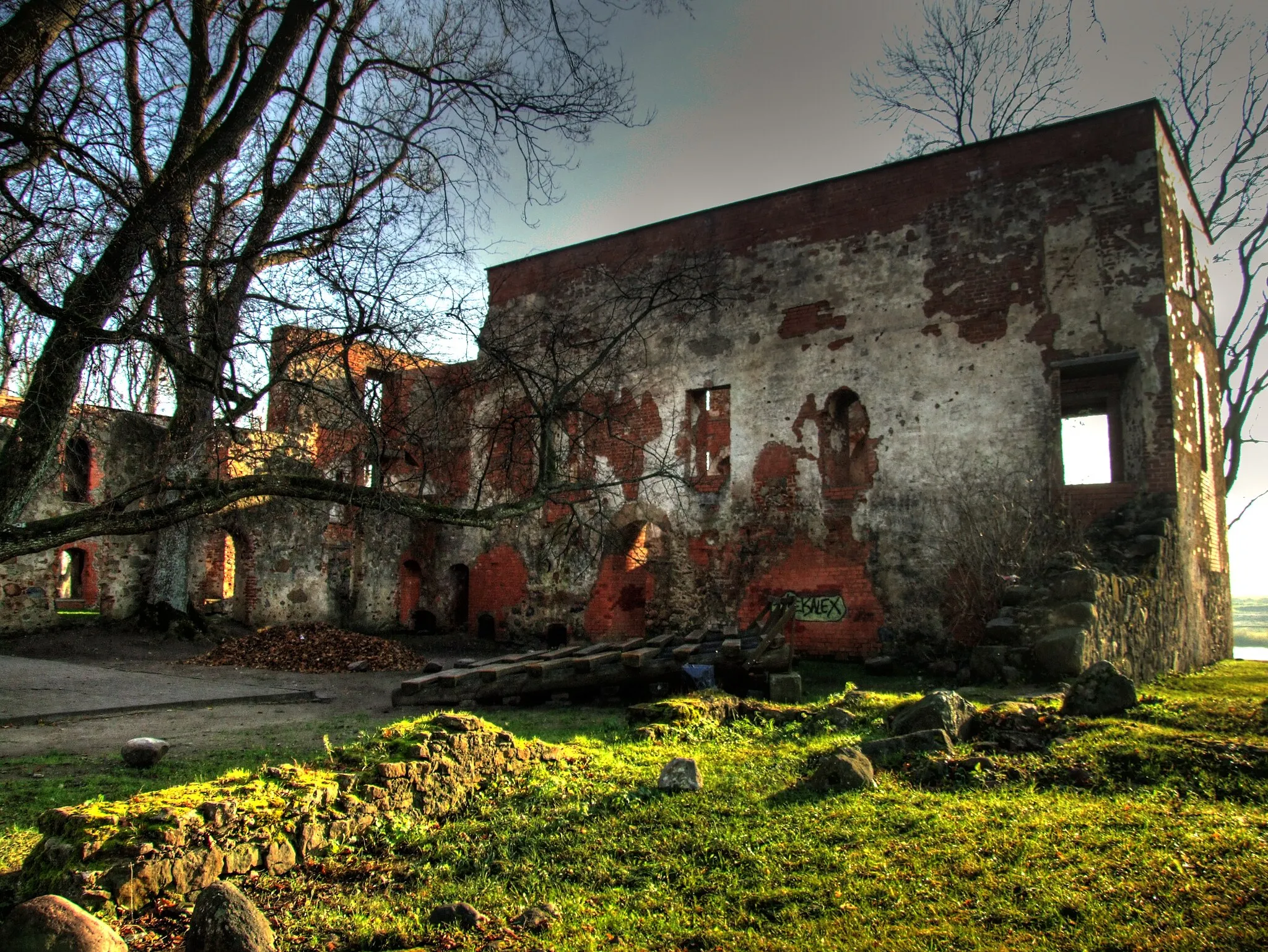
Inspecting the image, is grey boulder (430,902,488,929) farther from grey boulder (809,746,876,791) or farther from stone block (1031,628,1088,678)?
stone block (1031,628,1088,678)

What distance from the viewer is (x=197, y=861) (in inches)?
135

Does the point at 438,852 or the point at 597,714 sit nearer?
the point at 438,852

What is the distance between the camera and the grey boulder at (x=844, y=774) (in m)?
4.57

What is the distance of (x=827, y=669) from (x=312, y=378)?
8.61 meters

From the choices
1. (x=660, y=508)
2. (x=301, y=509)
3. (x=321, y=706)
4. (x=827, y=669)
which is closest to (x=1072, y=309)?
(x=827, y=669)

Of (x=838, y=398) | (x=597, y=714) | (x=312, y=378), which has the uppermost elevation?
(x=838, y=398)

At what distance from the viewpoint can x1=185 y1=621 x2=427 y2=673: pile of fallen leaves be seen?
12.9 m

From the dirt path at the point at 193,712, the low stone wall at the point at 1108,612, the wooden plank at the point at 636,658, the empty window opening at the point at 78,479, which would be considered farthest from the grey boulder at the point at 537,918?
the empty window opening at the point at 78,479

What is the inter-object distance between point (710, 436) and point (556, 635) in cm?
491

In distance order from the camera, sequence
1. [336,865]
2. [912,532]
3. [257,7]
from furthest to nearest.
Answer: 1. [912,532]
2. [257,7]
3. [336,865]

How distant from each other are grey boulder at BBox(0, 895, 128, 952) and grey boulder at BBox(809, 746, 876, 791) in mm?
3366

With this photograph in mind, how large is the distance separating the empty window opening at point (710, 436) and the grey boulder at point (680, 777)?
31.4 ft

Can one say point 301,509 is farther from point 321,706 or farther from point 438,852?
point 438,852

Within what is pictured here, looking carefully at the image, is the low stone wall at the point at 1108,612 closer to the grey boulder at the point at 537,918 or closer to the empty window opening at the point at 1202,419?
the empty window opening at the point at 1202,419
